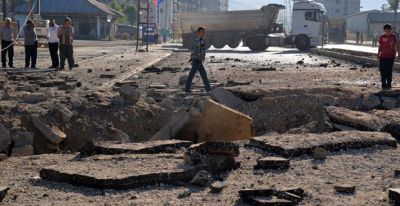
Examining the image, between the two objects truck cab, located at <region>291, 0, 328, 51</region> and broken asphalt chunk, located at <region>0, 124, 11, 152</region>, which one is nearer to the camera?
broken asphalt chunk, located at <region>0, 124, 11, 152</region>

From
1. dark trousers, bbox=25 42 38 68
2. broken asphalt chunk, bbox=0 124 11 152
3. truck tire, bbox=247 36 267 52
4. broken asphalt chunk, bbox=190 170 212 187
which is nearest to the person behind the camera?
broken asphalt chunk, bbox=190 170 212 187

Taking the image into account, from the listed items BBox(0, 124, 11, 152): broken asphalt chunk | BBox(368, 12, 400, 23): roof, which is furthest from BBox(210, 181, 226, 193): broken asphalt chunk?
BBox(368, 12, 400, 23): roof

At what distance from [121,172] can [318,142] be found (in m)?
2.61

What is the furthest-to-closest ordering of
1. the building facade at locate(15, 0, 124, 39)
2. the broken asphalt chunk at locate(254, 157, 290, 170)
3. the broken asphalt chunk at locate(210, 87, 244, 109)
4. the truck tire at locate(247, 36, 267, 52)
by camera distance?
the building facade at locate(15, 0, 124, 39) < the truck tire at locate(247, 36, 267, 52) < the broken asphalt chunk at locate(210, 87, 244, 109) < the broken asphalt chunk at locate(254, 157, 290, 170)

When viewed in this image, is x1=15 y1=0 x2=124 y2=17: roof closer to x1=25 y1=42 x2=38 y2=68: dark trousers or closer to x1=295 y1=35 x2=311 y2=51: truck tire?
x1=295 y1=35 x2=311 y2=51: truck tire

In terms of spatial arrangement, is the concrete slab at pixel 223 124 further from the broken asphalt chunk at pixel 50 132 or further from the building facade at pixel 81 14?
the building facade at pixel 81 14

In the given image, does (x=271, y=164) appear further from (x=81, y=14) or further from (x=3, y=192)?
A: (x=81, y=14)

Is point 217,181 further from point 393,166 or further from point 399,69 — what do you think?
point 399,69

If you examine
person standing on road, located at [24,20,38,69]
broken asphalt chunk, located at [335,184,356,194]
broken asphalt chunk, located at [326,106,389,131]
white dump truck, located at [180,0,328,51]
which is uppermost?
white dump truck, located at [180,0,328,51]

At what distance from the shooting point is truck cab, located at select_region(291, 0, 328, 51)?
39188 mm

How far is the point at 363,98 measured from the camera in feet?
35.5

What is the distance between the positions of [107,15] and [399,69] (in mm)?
51368

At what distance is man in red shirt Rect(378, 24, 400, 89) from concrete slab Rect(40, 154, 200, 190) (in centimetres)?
811

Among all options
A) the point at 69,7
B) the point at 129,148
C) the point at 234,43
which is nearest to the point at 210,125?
the point at 129,148
